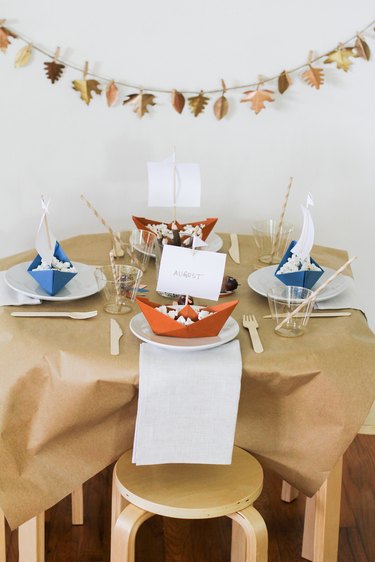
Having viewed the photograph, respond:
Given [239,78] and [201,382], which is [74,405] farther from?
→ [239,78]

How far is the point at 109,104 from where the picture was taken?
2434 millimetres

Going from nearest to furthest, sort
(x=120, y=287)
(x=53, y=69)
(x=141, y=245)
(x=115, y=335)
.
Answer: (x=115, y=335)
(x=120, y=287)
(x=141, y=245)
(x=53, y=69)

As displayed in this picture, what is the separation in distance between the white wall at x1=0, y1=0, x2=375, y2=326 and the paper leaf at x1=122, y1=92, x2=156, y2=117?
4 centimetres

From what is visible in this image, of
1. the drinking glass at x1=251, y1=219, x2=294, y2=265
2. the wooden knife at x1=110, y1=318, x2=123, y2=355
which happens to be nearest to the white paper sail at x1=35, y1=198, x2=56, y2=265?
the wooden knife at x1=110, y1=318, x2=123, y2=355

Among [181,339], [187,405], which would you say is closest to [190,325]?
[181,339]

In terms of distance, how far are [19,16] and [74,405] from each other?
132cm

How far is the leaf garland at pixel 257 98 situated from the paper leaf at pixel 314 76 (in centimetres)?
11

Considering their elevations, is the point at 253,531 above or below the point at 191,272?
below

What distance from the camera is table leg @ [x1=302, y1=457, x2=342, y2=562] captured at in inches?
71.8

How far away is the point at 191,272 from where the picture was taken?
1.59 meters

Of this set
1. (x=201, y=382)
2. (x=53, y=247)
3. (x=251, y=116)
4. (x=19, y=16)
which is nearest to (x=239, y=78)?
(x=251, y=116)

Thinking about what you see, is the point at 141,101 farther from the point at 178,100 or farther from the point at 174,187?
the point at 174,187

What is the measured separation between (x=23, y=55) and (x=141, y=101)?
361 millimetres

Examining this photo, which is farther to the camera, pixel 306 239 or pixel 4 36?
pixel 4 36
